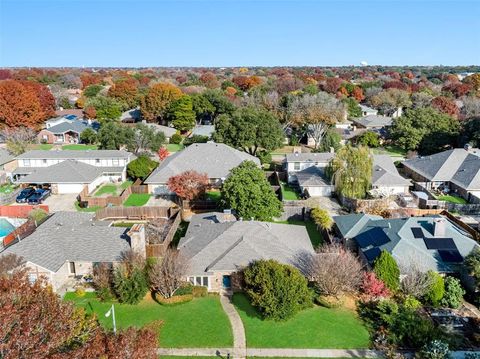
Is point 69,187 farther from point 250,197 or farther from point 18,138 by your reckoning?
point 250,197

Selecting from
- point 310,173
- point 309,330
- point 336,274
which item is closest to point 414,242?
point 336,274

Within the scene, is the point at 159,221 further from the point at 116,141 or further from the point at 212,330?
the point at 116,141

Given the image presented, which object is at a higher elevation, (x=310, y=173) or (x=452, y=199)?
(x=310, y=173)

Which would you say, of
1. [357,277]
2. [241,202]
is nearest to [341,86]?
[241,202]

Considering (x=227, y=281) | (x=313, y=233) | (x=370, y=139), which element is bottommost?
(x=313, y=233)

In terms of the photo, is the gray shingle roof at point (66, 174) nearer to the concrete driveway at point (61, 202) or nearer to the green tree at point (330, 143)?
the concrete driveway at point (61, 202)

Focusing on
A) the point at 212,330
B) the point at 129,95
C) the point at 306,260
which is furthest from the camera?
the point at 129,95
